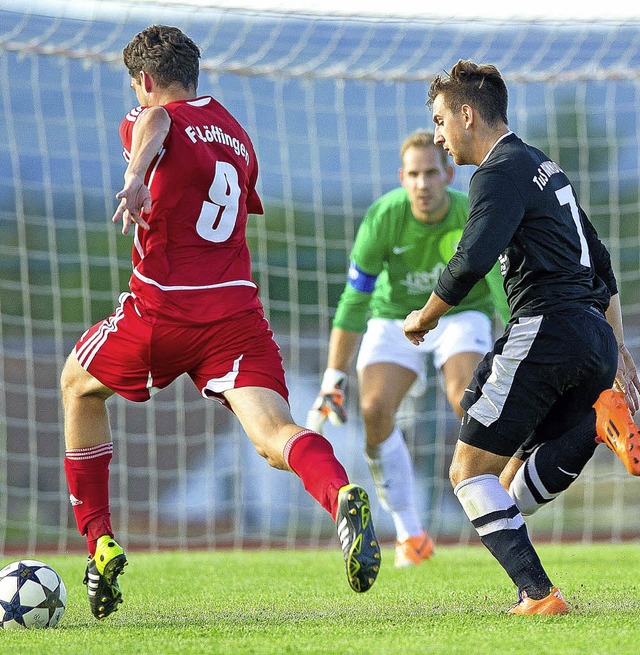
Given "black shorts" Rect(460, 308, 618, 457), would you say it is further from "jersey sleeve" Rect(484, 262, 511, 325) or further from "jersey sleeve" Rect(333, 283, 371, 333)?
"jersey sleeve" Rect(333, 283, 371, 333)

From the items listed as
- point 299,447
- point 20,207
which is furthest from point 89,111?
point 299,447

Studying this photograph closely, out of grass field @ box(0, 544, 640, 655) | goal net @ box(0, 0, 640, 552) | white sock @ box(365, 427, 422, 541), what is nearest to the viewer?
grass field @ box(0, 544, 640, 655)

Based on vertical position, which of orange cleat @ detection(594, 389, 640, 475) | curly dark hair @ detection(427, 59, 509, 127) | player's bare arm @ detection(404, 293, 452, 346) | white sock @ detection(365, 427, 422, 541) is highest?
curly dark hair @ detection(427, 59, 509, 127)

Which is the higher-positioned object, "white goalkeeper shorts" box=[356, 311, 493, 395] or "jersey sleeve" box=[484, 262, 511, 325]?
"jersey sleeve" box=[484, 262, 511, 325]

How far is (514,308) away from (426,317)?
0.35 meters

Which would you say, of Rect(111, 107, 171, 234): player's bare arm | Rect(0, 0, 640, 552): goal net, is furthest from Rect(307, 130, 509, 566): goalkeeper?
Rect(0, 0, 640, 552): goal net

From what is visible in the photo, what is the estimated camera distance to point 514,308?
12.8 ft

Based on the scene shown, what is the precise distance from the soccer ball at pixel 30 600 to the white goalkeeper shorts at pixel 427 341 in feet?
10.3

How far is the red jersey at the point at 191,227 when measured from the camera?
390 centimetres

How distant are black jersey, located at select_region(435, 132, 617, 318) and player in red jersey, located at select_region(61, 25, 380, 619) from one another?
29.9 inches

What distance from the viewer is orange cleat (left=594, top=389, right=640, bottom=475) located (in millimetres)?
3596

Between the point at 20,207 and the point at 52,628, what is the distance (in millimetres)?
6802

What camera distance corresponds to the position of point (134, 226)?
383cm

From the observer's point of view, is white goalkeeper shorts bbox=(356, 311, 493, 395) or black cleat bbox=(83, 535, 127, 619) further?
white goalkeeper shorts bbox=(356, 311, 493, 395)
